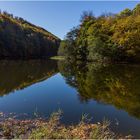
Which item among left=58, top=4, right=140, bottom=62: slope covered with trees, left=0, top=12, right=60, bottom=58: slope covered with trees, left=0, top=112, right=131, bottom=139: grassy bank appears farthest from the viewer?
left=0, top=12, right=60, bottom=58: slope covered with trees

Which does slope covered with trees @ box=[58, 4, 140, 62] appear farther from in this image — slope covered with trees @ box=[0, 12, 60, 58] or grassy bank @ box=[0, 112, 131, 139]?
grassy bank @ box=[0, 112, 131, 139]

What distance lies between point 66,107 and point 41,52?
118355 millimetres

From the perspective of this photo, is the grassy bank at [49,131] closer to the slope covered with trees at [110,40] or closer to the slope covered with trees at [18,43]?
the slope covered with trees at [110,40]

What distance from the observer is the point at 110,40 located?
63719 mm

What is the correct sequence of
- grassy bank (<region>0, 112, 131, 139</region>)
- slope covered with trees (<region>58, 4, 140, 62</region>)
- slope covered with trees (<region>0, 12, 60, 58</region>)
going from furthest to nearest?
slope covered with trees (<region>0, 12, 60, 58</region>) → slope covered with trees (<region>58, 4, 140, 62</region>) → grassy bank (<region>0, 112, 131, 139</region>)

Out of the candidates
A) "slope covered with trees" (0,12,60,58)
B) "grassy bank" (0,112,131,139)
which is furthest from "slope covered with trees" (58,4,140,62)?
"grassy bank" (0,112,131,139)

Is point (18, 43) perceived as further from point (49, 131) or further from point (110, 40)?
point (49, 131)

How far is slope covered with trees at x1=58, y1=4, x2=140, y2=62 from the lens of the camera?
60.4m

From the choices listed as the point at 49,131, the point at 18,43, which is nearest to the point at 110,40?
the point at 18,43

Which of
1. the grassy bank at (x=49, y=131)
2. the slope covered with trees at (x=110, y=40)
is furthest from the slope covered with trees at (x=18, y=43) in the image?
the grassy bank at (x=49, y=131)

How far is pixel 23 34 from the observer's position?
12444cm

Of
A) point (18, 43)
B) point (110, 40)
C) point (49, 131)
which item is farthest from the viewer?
point (18, 43)

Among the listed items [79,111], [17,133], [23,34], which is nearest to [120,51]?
[79,111]

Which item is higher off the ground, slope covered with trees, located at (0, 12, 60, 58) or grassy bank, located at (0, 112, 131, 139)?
slope covered with trees, located at (0, 12, 60, 58)
